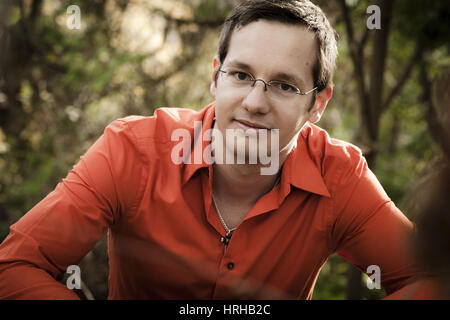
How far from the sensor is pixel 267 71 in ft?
6.93

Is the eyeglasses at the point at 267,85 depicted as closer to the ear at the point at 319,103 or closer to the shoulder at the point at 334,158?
the ear at the point at 319,103

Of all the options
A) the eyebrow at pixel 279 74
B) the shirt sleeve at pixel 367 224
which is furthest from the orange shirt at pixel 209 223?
the eyebrow at pixel 279 74

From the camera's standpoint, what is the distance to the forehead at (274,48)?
211 centimetres

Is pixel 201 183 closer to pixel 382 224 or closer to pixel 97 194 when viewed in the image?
pixel 97 194

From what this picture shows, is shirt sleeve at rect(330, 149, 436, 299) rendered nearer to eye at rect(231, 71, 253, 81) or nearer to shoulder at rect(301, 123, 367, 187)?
shoulder at rect(301, 123, 367, 187)

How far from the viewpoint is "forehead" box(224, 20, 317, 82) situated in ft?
6.93

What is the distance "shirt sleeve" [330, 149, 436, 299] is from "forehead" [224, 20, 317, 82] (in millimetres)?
647

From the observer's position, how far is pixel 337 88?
5895 millimetres

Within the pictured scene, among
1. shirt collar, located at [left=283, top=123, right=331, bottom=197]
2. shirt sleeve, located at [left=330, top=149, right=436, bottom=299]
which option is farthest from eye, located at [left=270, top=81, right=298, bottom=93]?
shirt sleeve, located at [left=330, top=149, right=436, bottom=299]

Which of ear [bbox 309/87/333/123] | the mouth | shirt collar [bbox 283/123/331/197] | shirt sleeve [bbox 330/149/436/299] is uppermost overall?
ear [bbox 309/87/333/123]

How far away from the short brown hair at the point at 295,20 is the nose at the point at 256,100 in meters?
0.33

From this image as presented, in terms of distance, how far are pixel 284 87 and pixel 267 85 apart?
108mm

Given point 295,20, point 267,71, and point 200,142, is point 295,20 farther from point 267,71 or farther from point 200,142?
point 200,142
